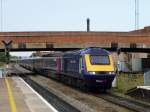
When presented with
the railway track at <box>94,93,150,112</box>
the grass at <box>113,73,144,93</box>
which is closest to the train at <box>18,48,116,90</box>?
the grass at <box>113,73,144,93</box>

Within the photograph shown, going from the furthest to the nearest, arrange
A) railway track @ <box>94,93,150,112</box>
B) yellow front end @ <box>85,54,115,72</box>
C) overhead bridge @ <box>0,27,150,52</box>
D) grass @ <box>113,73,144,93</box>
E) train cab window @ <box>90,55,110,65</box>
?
1. overhead bridge @ <box>0,27,150,52</box>
2. grass @ <box>113,73,144,93</box>
3. train cab window @ <box>90,55,110,65</box>
4. yellow front end @ <box>85,54,115,72</box>
5. railway track @ <box>94,93,150,112</box>

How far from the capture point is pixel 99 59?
3200 cm

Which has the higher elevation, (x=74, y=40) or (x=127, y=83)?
(x=74, y=40)

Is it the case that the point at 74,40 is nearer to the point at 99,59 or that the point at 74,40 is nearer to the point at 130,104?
the point at 99,59

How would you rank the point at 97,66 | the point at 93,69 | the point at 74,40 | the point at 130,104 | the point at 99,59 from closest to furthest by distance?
the point at 130,104 < the point at 93,69 < the point at 97,66 < the point at 99,59 < the point at 74,40

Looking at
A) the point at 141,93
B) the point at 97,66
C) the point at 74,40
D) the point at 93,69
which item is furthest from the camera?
the point at 74,40

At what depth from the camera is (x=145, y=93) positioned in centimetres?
2680

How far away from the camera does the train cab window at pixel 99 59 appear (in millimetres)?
31719

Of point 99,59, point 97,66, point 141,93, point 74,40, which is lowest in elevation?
point 141,93

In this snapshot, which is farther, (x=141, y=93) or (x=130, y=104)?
(x=141, y=93)

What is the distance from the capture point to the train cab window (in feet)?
104

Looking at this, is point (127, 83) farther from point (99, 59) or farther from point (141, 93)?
point (141, 93)

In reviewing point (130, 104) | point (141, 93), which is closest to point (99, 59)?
point (141, 93)

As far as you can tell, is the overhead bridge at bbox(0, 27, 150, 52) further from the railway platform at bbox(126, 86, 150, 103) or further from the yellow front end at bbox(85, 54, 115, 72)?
the railway platform at bbox(126, 86, 150, 103)
